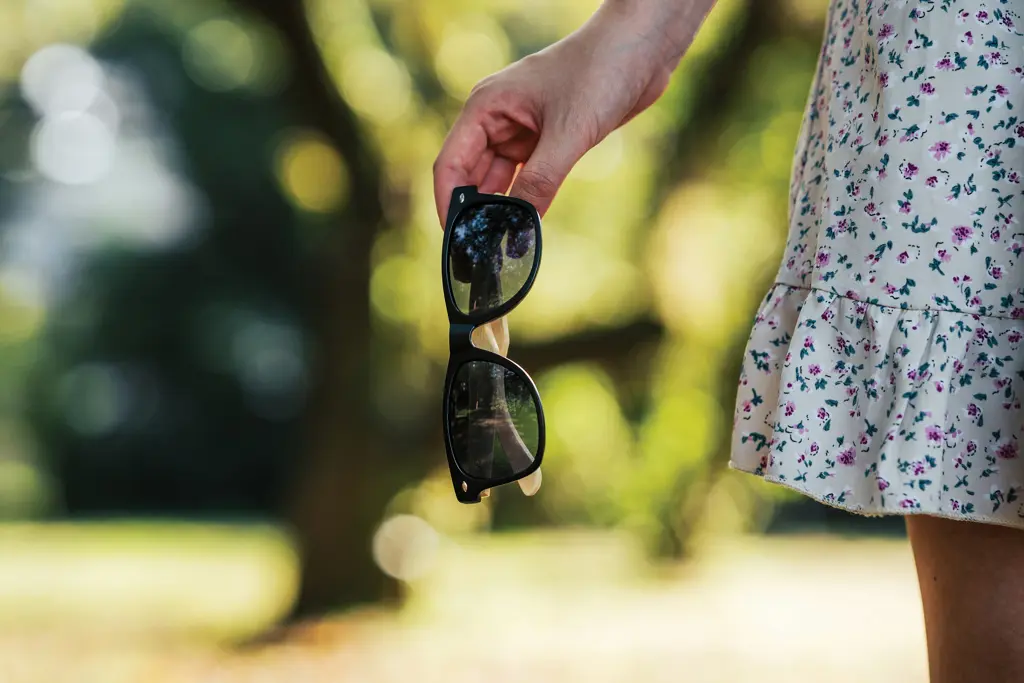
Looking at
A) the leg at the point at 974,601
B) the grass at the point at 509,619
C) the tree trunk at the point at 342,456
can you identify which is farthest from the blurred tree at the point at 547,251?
the leg at the point at 974,601

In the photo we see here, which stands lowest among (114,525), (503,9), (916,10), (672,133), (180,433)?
(114,525)

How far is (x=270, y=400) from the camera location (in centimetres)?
969

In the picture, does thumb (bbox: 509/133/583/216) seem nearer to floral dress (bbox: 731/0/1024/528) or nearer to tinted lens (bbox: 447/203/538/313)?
tinted lens (bbox: 447/203/538/313)

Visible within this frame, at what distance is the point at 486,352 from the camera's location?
2.92ft

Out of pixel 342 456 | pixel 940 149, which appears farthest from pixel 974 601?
pixel 342 456

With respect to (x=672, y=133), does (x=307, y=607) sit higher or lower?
lower

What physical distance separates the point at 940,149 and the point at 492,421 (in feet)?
1.53

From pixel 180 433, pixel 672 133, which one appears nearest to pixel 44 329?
pixel 180 433

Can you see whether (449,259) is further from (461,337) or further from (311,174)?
(311,174)

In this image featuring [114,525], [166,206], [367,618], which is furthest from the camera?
[166,206]

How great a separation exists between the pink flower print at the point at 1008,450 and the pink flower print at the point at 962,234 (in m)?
0.16

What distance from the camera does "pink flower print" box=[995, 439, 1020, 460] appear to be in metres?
0.73

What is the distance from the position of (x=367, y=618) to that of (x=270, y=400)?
5.43 meters

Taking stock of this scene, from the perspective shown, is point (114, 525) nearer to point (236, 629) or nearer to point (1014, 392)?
point (236, 629)
